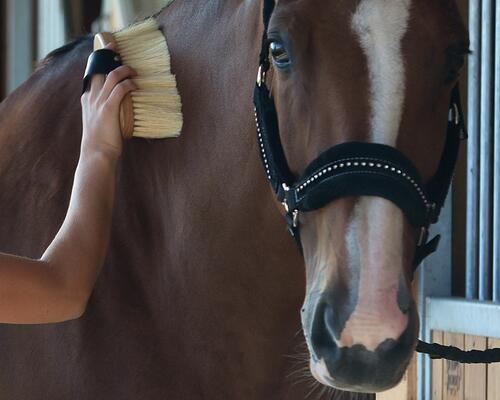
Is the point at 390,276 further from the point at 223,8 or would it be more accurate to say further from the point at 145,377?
the point at 223,8

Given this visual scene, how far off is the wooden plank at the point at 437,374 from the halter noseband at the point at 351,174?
130 cm

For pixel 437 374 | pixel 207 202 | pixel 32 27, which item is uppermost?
pixel 32 27

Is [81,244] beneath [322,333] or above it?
above

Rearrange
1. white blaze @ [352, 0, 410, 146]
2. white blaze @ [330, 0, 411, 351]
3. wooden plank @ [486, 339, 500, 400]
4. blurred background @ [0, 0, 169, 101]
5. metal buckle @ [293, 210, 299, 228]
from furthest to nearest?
blurred background @ [0, 0, 169, 101] → wooden plank @ [486, 339, 500, 400] → metal buckle @ [293, 210, 299, 228] → white blaze @ [352, 0, 410, 146] → white blaze @ [330, 0, 411, 351]

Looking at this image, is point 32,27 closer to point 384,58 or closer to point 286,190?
point 286,190

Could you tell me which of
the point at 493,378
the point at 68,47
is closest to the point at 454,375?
the point at 493,378

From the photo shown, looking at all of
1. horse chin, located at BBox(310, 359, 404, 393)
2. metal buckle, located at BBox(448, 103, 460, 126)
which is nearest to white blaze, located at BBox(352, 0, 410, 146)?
metal buckle, located at BBox(448, 103, 460, 126)

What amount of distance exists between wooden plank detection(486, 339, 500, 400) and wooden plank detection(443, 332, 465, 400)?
0.12 meters

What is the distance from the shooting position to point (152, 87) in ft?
6.01

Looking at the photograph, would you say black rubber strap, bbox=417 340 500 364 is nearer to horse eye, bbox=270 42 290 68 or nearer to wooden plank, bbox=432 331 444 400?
horse eye, bbox=270 42 290 68

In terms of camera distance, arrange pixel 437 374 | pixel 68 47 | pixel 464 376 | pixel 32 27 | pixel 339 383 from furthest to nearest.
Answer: pixel 32 27 → pixel 437 374 → pixel 464 376 → pixel 68 47 → pixel 339 383

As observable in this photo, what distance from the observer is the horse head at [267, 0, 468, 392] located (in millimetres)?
1298

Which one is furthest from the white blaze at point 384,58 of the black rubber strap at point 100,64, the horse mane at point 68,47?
the horse mane at point 68,47

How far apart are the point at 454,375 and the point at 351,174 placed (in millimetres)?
1577
